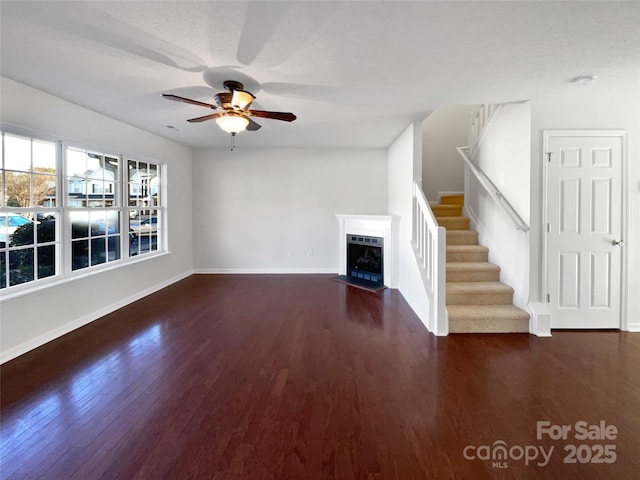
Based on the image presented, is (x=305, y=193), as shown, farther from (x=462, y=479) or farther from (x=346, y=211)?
(x=462, y=479)

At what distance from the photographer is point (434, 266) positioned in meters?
3.23

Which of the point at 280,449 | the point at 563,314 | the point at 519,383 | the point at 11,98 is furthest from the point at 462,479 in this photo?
the point at 11,98

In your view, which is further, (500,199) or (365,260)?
(365,260)

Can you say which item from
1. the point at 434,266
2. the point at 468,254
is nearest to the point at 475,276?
the point at 468,254

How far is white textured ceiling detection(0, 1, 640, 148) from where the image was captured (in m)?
1.79

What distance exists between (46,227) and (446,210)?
17.7 feet

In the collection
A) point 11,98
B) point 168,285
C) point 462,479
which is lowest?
point 462,479

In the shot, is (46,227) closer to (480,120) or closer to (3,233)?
(3,233)

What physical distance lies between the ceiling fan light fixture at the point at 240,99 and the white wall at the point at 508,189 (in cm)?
298

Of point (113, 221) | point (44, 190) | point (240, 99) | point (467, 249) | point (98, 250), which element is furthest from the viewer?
point (113, 221)

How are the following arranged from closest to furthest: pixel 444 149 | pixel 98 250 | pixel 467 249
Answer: pixel 98 250, pixel 467 249, pixel 444 149

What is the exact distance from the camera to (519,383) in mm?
2289

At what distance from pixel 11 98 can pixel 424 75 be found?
3.79 metres

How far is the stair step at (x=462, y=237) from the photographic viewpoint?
13.9 feet
